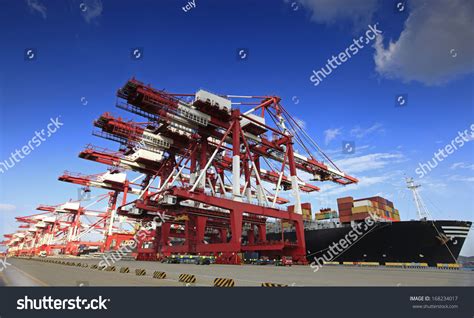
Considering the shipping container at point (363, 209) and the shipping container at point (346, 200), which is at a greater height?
the shipping container at point (346, 200)

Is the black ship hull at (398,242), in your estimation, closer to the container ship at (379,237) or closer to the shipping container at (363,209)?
the container ship at (379,237)

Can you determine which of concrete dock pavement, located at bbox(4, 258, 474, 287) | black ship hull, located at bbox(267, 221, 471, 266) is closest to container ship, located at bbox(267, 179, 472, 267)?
black ship hull, located at bbox(267, 221, 471, 266)

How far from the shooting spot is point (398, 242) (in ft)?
94.7

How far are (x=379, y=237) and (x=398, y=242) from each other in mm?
1914

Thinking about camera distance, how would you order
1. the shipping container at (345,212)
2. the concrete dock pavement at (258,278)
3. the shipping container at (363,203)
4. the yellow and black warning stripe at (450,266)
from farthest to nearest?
the shipping container at (345,212), the shipping container at (363,203), the yellow and black warning stripe at (450,266), the concrete dock pavement at (258,278)

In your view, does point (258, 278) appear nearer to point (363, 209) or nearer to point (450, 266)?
point (450, 266)

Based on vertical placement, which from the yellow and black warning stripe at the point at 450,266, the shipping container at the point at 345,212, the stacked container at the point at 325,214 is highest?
the stacked container at the point at 325,214

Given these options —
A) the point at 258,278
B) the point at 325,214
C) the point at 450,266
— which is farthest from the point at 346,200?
the point at 258,278

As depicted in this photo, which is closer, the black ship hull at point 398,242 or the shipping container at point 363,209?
the black ship hull at point 398,242

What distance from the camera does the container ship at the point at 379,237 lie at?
26375 mm

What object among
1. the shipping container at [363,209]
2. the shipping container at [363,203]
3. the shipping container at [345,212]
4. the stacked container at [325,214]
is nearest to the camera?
the shipping container at [363,209]

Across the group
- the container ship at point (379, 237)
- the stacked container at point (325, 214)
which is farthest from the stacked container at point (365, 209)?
the stacked container at point (325, 214)
